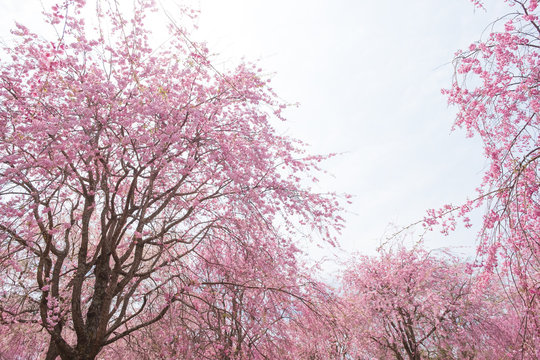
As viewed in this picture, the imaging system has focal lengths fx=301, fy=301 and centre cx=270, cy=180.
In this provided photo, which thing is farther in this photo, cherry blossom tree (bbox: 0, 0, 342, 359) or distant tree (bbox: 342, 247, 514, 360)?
distant tree (bbox: 342, 247, 514, 360)

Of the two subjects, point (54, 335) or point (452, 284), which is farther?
point (452, 284)

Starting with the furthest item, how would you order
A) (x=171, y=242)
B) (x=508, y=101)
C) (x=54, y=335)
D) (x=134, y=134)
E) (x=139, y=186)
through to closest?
(x=139, y=186) < (x=171, y=242) < (x=134, y=134) < (x=54, y=335) < (x=508, y=101)

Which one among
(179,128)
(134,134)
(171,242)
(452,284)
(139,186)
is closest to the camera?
(134,134)

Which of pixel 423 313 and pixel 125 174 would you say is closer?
pixel 125 174

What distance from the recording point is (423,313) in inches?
390

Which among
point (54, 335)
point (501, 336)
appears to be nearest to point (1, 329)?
point (54, 335)

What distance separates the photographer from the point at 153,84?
18.2 feet

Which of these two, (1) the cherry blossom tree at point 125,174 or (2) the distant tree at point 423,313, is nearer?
(1) the cherry blossom tree at point 125,174

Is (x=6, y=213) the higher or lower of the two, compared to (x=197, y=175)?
lower

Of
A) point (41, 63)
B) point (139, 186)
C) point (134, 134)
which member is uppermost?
point (41, 63)

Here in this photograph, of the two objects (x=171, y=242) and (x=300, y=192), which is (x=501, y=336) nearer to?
(x=300, y=192)

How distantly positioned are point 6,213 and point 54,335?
1.96 metres

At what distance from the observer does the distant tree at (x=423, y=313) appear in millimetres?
9789

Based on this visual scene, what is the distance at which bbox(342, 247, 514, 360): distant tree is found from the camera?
385 inches
